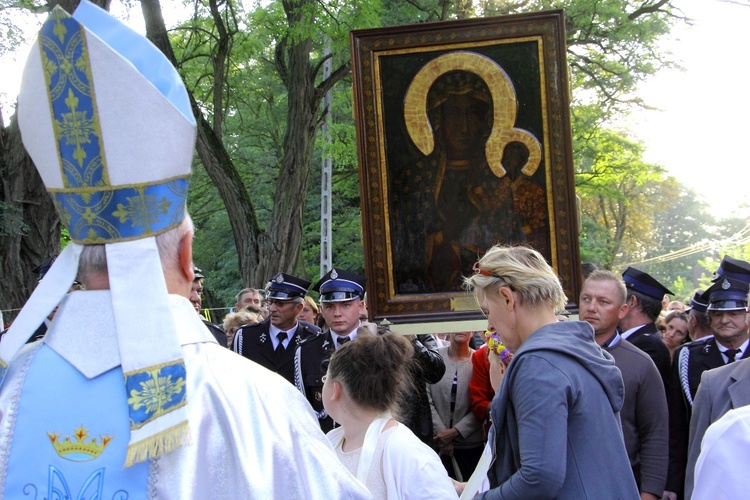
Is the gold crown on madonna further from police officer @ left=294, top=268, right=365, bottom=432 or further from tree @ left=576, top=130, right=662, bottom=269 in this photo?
tree @ left=576, top=130, right=662, bottom=269

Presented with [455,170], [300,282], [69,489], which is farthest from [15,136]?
[69,489]

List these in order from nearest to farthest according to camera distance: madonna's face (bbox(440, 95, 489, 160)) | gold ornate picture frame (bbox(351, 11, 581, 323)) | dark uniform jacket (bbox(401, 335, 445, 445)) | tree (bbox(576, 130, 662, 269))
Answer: dark uniform jacket (bbox(401, 335, 445, 445)), gold ornate picture frame (bbox(351, 11, 581, 323)), madonna's face (bbox(440, 95, 489, 160)), tree (bbox(576, 130, 662, 269))

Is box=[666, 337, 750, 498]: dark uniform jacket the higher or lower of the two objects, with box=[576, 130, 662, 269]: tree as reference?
lower

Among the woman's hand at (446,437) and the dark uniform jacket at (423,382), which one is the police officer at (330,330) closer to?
the dark uniform jacket at (423,382)

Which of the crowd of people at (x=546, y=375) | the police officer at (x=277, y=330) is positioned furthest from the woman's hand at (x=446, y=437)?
the police officer at (x=277, y=330)

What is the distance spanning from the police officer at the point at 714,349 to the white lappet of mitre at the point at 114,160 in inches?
163

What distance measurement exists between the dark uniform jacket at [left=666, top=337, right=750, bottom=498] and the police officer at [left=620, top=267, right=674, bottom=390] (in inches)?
10.6

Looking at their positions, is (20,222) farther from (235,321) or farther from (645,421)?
(645,421)

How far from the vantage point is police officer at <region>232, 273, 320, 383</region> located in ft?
24.8

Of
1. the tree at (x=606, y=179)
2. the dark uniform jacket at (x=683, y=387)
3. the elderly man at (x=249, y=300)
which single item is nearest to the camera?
the dark uniform jacket at (x=683, y=387)

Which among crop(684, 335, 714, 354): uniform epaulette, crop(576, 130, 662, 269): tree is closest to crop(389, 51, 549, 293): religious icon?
crop(684, 335, 714, 354): uniform epaulette

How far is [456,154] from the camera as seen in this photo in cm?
634

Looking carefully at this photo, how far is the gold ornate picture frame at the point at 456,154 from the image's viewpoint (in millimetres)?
6121

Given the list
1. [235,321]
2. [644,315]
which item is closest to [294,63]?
[235,321]
